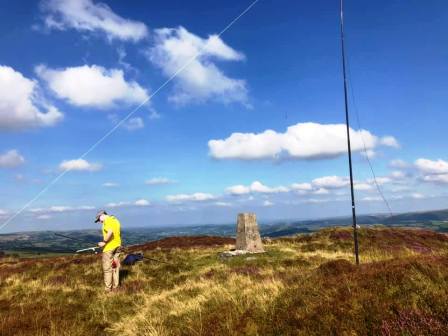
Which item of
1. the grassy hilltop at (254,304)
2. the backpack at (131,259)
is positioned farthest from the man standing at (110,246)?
the backpack at (131,259)

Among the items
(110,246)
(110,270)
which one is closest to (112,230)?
(110,246)

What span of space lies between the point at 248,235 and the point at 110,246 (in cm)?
1079

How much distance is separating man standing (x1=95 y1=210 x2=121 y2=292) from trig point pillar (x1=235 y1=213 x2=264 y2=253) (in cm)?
1022

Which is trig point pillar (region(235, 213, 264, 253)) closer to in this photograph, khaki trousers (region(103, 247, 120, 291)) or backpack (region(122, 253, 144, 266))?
backpack (region(122, 253, 144, 266))

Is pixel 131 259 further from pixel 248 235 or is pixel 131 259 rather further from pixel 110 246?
pixel 110 246

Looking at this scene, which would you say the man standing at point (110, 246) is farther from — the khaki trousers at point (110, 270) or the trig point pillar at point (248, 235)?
the trig point pillar at point (248, 235)

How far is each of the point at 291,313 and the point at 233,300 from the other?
2198 mm

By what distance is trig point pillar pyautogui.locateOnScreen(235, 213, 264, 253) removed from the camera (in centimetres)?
2327

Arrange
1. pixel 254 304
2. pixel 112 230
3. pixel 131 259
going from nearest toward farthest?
pixel 254 304 < pixel 112 230 < pixel 131 259

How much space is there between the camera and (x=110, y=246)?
14602 millimetres

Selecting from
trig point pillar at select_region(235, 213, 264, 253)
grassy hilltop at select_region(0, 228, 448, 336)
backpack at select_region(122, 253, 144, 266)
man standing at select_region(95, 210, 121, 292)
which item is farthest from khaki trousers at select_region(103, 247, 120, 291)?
trig point pillar at select_region(235, 213, 264, 253)

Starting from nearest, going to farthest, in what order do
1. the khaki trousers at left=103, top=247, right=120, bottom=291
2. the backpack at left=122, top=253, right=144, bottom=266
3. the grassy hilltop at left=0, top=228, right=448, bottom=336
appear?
1. the grassy hilltop at left=0, top=228, right=448, bottom=336
2. the khaki trousers at left=103, top=247, right=120, bottom=291
3. the backpack at left=122, top=253, right=144, bottom=266

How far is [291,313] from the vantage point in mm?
6996

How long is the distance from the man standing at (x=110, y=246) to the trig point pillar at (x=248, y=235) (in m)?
10.2
